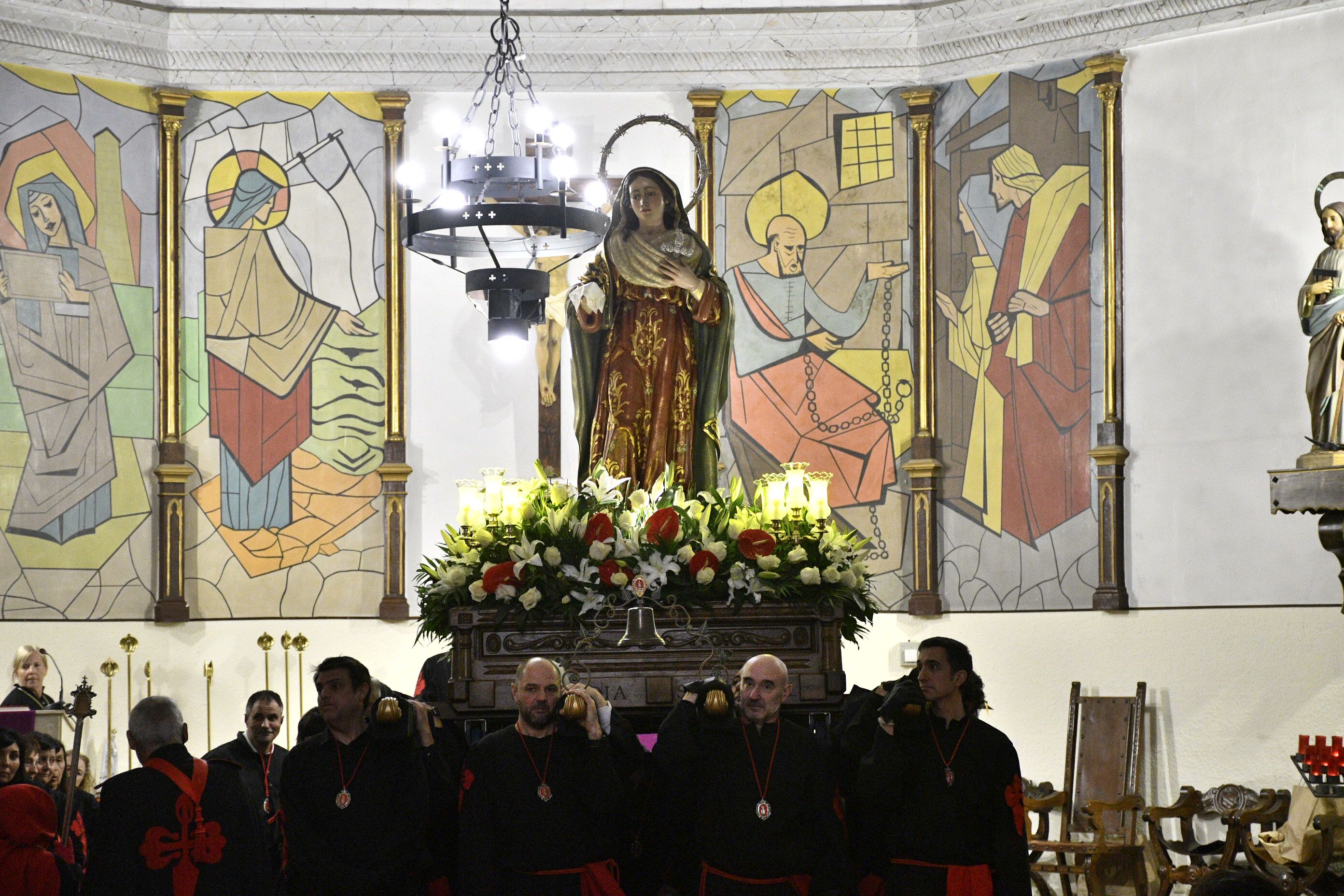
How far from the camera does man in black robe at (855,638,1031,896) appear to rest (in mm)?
5426

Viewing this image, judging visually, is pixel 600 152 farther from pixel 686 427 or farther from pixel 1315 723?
pixel 1315 723

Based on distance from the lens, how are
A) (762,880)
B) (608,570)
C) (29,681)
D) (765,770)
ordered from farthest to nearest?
(29,681) → (608,570) → (765,770) → (762,880)

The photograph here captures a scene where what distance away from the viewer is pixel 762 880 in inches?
212

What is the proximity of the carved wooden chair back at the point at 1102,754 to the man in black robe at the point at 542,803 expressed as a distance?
4876 millimetres

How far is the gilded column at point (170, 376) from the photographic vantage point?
420 inches

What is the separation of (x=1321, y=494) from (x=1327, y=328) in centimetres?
114

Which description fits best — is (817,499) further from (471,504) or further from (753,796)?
(753,796)

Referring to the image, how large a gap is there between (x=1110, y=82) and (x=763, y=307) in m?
2.71

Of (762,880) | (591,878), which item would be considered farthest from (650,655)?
(762,880)

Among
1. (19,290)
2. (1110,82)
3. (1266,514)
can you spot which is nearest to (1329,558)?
(1266,514)

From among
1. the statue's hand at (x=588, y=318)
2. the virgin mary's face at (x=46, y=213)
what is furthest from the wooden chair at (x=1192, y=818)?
the virgin mary's face at (x=46, y=213)

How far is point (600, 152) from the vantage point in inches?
448

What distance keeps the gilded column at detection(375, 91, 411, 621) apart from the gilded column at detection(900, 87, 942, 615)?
342 centimetres

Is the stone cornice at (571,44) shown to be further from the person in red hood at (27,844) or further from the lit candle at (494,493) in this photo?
the person in red hood at (27,844)
